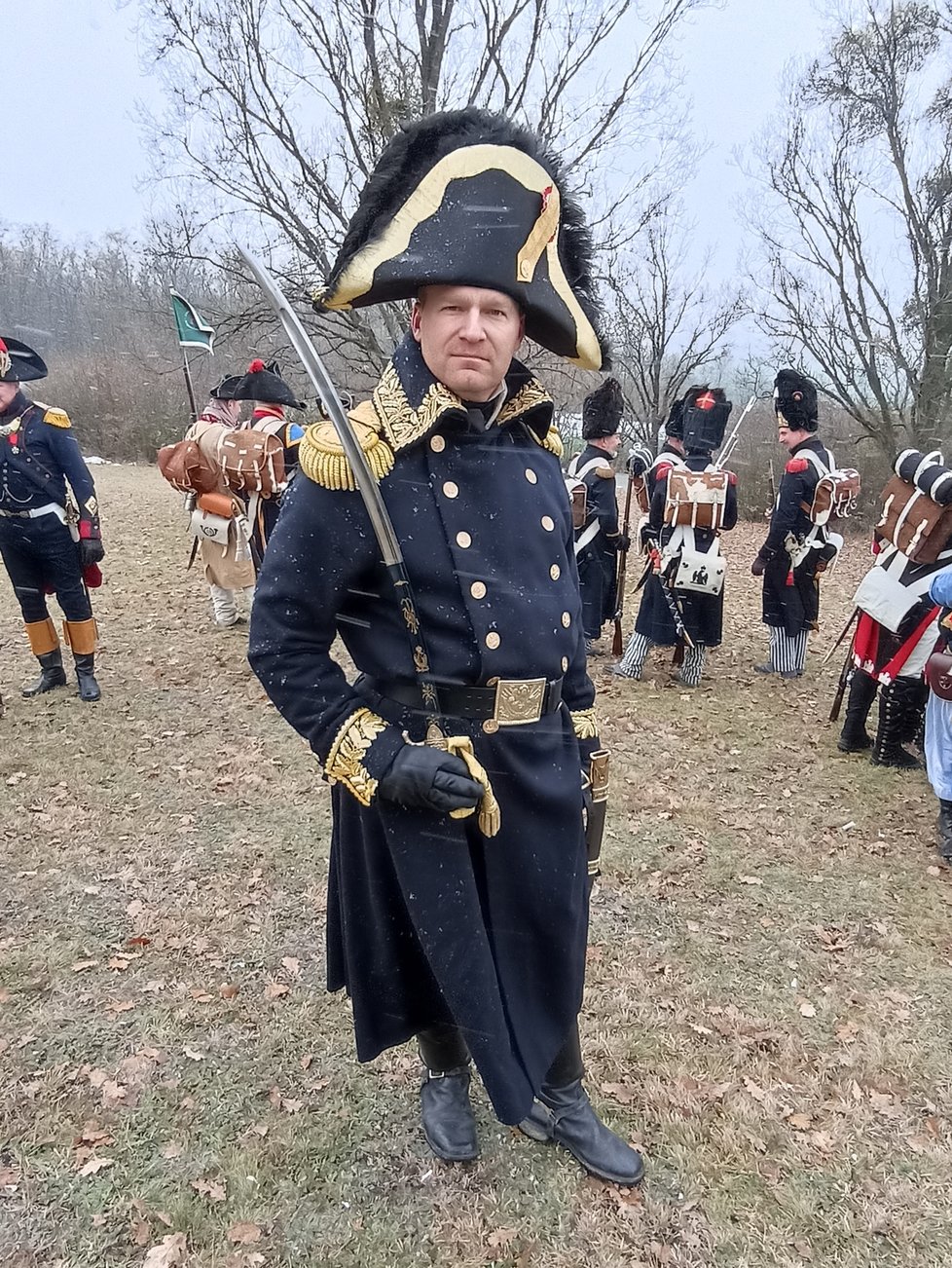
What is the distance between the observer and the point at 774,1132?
262 centimetres

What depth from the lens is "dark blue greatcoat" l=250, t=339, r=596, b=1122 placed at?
1.73 m

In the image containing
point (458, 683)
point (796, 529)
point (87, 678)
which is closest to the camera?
point (458, 683)

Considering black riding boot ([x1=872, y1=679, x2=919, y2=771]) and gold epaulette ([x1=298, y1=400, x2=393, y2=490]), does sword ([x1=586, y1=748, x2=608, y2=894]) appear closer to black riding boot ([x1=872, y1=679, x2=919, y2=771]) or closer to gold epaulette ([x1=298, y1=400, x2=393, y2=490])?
gold epaulette ([x1=298, y1=400, x2=393, y2=490])

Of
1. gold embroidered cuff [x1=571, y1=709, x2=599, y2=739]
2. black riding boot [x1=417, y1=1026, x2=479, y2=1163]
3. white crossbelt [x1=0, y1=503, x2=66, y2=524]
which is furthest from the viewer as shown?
white crossbelt [x1=0, y1=503, x2=66, y2=524]

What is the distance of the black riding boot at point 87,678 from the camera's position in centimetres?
616

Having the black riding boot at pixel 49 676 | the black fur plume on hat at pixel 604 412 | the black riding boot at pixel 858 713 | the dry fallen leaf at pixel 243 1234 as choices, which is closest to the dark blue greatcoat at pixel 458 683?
the dry fallen leaf at pixel 243 1234

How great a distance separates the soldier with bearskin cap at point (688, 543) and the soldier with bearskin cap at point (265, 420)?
322cm

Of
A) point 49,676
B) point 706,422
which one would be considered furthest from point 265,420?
point 706,422

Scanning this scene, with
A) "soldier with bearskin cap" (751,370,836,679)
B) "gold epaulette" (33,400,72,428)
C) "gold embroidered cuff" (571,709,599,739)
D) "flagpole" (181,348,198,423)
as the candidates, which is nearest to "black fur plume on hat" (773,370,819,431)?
"soldier with bearskin cap" (751,370,836,679)

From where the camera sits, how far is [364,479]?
1598 mm

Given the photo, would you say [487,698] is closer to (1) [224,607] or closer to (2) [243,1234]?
(2) [243,1234]

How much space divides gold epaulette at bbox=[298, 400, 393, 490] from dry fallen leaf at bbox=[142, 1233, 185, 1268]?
2.14 m

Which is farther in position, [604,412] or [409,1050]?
[604,412]

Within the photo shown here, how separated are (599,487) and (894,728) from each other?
3.05m
